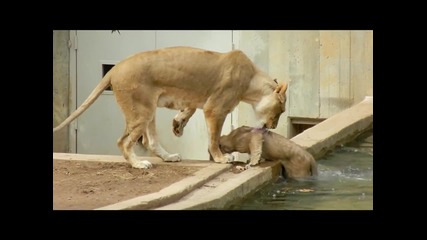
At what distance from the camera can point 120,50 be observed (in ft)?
36.7

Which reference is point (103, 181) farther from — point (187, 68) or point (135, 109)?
point (187, 68)

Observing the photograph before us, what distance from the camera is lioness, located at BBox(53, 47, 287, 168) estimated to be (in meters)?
6.67

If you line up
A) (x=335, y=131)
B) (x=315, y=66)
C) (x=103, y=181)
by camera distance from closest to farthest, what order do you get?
(x=103, y=181), (x=335, y=131), (x=315, y=66)

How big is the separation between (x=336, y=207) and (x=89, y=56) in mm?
6601

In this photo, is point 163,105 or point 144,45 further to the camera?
point 144,45

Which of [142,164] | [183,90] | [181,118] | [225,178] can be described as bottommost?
[225,178]

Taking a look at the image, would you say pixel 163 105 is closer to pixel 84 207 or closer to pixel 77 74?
pixel 84 207

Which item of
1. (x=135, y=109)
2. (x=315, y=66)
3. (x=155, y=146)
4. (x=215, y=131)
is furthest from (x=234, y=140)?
(x=315, y=66)

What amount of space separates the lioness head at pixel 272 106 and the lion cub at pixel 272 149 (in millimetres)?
179

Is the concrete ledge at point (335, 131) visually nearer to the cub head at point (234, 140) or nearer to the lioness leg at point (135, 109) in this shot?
the cub head at point (234, 140)

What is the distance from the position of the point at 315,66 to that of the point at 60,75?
14.0ft

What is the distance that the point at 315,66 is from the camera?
11.0 metres

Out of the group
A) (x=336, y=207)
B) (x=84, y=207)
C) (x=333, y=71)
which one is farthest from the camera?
(x=333, y=71)

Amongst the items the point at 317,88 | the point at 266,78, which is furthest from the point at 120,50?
the point at 266,78
